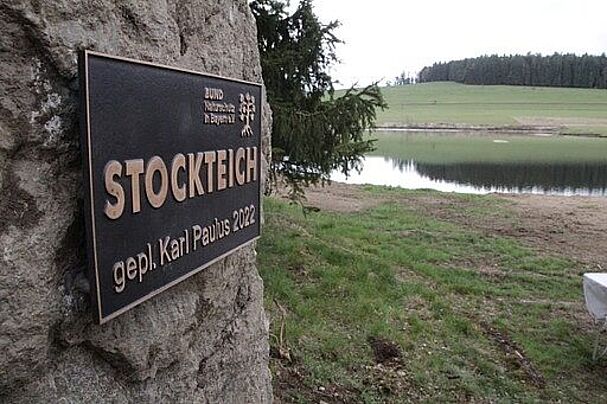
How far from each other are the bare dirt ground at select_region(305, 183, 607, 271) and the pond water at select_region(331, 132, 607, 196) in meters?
1.14

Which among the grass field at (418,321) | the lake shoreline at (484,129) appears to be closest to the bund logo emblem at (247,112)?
the grass field at (418,321)

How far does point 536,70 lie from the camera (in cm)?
8362

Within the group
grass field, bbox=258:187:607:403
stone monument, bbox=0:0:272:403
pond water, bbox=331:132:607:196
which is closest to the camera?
stone monument, bbox=0:0:272:403

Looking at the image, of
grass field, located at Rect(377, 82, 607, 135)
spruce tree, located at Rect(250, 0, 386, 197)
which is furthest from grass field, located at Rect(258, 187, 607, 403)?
grass field, located at Rect(377, 82, 607, 135)

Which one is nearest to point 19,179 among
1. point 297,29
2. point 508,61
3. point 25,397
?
point 25,397

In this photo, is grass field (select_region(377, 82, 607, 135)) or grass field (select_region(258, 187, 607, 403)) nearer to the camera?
grass field (select_region(258, 187, 607, 403))

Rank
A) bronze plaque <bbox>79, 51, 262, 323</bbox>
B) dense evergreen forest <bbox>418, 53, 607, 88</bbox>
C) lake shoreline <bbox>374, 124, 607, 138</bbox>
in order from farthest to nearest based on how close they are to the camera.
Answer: dense evergreen forest <bbox>418, 53, 607, 88</bbox> < lake shoreline <bbox>374, 124, 607, 138</bbox> < bronze plaque <bbox>79, 51, 262, 323</bbox>

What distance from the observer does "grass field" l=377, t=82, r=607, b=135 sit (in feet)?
183

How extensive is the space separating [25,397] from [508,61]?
9528 centimetres

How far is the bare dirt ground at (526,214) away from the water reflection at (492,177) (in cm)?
320

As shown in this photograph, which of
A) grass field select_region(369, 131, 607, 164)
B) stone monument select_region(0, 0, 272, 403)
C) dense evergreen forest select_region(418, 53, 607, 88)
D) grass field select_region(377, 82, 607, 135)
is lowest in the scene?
grass field select_region(369, 131, 607, 164)

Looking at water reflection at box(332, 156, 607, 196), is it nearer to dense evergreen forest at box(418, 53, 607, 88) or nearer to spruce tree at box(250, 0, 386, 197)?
spruce tree at box(250, 0, 386, 197)

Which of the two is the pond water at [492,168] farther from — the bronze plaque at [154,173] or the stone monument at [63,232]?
the stone monument at [63,232]

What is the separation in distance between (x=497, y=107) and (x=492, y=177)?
163 feet
